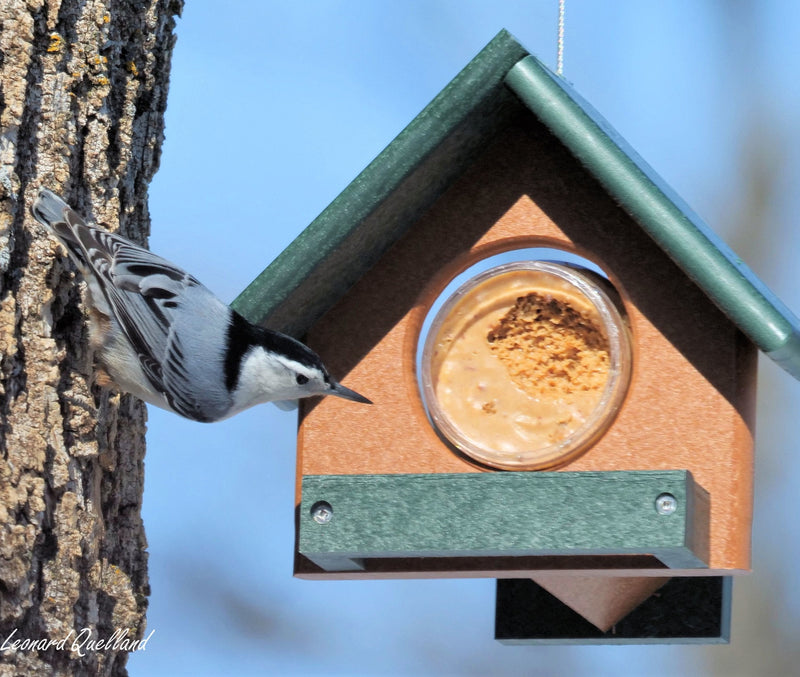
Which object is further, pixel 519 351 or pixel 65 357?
pixel 65 357

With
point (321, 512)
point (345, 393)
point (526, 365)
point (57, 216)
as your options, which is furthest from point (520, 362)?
point (57, 216)

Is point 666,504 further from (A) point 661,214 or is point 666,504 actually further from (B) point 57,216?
(B) point 57,216

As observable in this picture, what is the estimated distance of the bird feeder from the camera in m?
2.47

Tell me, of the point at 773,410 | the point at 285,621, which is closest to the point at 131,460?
the point at 285,621

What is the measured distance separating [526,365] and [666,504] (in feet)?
1.46

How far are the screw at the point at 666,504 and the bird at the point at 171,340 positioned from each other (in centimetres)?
69

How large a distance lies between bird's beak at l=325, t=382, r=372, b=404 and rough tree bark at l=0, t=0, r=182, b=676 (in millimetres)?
536

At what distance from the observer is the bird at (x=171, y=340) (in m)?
2.75

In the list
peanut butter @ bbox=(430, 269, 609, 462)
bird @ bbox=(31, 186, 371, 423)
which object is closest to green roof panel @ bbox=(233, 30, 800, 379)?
bird @ bbox=(31, 186, 371, 423)

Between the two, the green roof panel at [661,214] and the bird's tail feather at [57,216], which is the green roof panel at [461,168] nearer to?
the green roof panel at [661,214]

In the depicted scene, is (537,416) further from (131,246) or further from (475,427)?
(131,246)

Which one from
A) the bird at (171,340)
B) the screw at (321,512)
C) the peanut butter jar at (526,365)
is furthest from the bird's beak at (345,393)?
the screw at (321,512)

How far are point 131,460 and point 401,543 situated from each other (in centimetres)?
85

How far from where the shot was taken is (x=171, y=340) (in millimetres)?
3090
